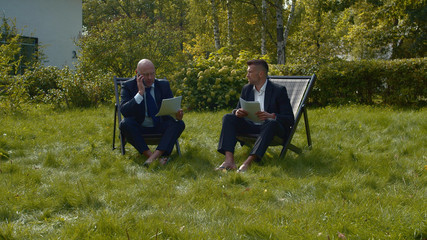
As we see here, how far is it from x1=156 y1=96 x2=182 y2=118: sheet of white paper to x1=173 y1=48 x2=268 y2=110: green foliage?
4.46 m

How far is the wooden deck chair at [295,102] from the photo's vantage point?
519 cm

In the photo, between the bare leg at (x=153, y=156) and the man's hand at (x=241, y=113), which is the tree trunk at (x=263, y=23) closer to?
the man's hand at (x=241, y=113)

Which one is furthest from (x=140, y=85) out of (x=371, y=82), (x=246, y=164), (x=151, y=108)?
(x=371, y=82)

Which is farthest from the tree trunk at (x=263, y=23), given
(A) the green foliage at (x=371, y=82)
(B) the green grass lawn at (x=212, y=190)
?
(B) the green grass lawn at (x=212, y=190)

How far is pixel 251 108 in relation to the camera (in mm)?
5023

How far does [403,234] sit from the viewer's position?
2.79m

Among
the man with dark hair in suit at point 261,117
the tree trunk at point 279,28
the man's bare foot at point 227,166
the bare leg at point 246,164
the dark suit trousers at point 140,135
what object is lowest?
the man's bare foot at point 227,166

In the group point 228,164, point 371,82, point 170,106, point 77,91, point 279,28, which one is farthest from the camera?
point 279,28

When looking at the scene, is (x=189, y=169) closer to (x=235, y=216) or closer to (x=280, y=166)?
(x=280, y=166)

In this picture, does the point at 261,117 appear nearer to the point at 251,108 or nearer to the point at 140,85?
the point at 251,108

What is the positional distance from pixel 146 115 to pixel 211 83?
4.83 m

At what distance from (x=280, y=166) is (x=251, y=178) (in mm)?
526

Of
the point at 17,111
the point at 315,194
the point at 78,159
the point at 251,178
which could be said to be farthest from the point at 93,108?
the point at 315,194

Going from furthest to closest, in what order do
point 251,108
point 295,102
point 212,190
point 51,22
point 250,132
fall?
point 51,22 < point 295,102 < point 250,132 < point 251,108 < point 212,190
